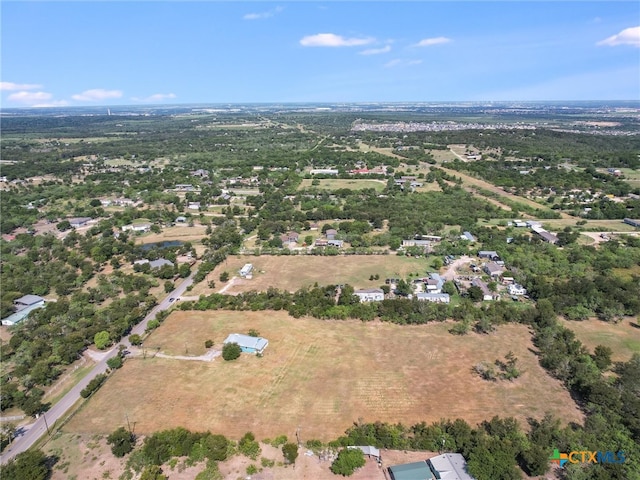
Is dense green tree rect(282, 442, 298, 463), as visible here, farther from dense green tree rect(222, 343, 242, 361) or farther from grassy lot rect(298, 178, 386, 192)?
grassy lot rect(298, 178, 386, 192)

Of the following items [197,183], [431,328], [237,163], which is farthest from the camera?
[237,163]

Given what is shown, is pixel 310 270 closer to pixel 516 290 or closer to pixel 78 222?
pixel 516 290

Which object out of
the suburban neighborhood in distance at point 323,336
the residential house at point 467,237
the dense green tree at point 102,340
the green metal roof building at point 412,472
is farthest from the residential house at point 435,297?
the dense green tree at point 102,340

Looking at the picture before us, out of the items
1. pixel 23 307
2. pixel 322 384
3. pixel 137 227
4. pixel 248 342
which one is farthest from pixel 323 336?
pixel 137 227

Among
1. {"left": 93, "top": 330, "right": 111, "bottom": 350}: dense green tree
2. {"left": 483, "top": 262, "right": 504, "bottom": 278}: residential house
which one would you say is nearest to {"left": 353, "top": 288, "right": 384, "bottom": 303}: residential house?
{"left": 483, "top": 262, "right": 504, "bottom": 278}: residential house

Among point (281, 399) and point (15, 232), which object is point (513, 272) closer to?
point (281, 399)

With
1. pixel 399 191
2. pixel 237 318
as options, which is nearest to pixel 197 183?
pixel 399 191
